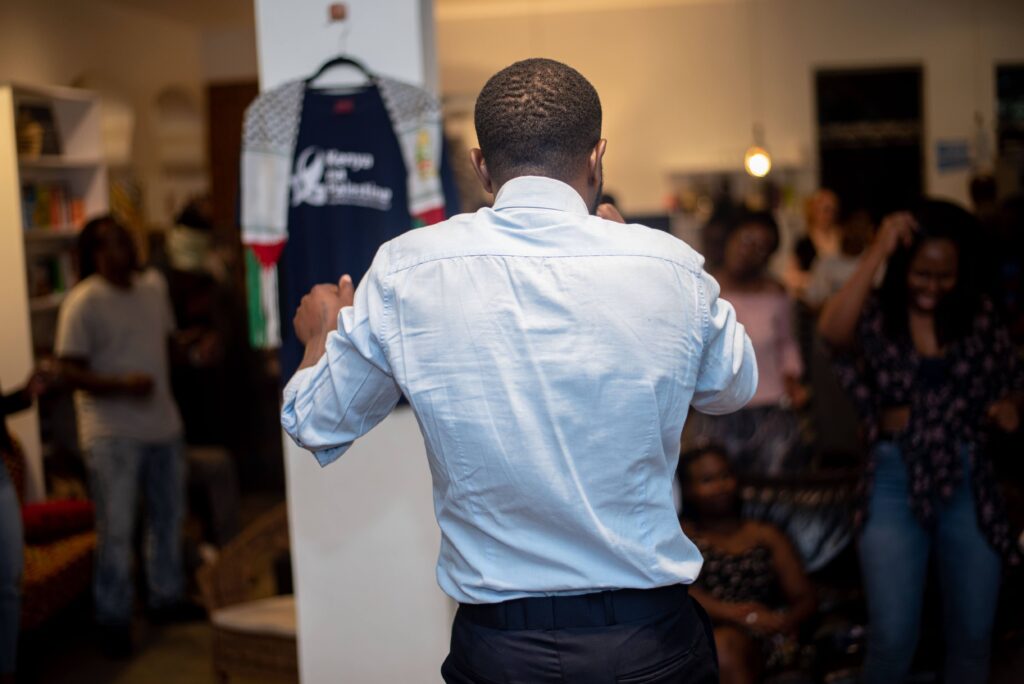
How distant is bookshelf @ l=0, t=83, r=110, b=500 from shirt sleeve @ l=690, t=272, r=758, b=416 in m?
3.45

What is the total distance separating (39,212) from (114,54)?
1880 mm

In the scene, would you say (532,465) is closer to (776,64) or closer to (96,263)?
(96,263)

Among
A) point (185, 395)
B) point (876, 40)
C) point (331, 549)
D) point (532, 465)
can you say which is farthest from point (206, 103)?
point (532, 465)

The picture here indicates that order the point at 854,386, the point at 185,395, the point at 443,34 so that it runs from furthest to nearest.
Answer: the point at 443,34, the point at 185,395, the point at 854,386

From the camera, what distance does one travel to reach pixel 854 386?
2906 mm

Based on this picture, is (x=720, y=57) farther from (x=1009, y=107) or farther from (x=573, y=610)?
(x=573, y=610)

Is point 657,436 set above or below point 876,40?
below

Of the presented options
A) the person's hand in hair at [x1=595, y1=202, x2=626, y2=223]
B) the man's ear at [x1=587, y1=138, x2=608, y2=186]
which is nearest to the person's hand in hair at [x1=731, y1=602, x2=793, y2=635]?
the person's hand in hair at [x1=595, y1=202, x2=626, y2=223]

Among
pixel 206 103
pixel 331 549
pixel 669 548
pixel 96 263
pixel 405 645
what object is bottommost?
pixel 405 645

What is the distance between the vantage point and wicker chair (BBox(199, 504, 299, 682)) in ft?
10.8

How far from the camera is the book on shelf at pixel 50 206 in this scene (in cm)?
506

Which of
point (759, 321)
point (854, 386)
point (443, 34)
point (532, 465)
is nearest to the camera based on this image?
point (532, 465)

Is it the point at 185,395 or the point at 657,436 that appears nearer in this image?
the point at 657,436

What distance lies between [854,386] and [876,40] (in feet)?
19.2
